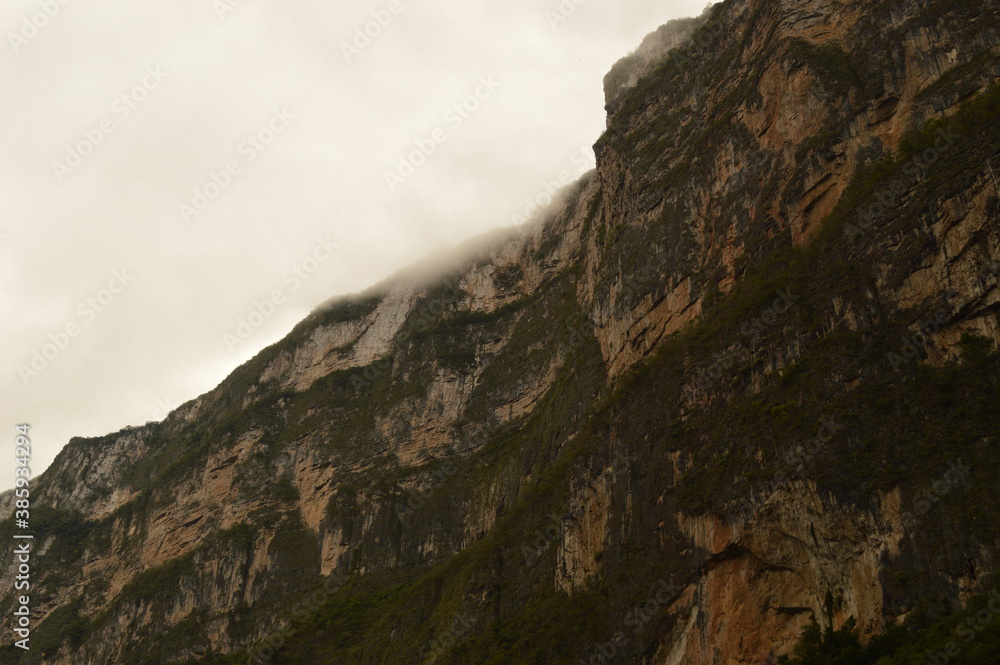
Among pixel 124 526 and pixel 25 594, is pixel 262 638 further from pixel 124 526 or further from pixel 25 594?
pixel 25 594

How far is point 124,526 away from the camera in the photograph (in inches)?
4338

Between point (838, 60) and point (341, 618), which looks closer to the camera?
point (838, 60)

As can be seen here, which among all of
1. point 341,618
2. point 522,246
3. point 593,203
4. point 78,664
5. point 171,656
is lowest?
point 341,618

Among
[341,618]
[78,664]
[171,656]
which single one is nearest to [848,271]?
[341,618]

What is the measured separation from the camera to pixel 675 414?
44.3 meters

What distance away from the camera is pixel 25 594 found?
112375 mm

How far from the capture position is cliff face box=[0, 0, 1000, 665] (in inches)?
1249

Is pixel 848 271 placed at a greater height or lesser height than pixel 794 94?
lesser

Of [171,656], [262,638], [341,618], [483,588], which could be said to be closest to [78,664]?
[171,656]

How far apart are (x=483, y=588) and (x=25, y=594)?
277 ft

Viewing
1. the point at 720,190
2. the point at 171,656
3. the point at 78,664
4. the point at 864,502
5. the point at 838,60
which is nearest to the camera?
the point at 864,502

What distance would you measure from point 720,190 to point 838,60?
961 cm

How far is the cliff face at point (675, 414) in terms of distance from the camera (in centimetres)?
3172

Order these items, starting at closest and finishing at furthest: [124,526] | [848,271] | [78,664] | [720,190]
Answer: [848,271] → [720,190] → [78,664] → [124,526]
